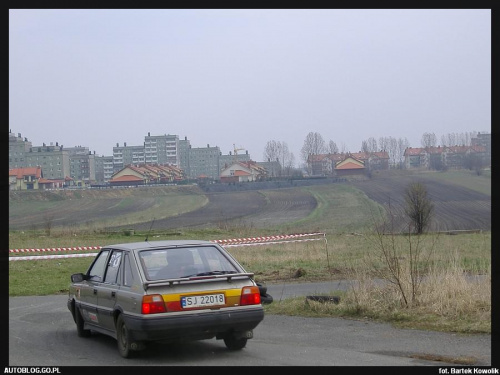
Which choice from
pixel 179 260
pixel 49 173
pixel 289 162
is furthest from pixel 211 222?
pixel 289 162

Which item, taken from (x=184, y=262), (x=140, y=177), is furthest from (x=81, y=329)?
(x=140, y=177)

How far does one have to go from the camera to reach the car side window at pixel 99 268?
1064 centimetres

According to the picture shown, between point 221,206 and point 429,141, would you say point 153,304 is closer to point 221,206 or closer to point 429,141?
point 221,206

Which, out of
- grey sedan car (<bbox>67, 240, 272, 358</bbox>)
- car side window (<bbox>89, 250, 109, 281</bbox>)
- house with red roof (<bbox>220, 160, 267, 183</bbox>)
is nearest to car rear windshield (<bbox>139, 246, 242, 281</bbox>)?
→ grey sedan car (<bbox>67, 240, 272, 358</bbox>)

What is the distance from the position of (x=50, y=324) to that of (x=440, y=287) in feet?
23.1

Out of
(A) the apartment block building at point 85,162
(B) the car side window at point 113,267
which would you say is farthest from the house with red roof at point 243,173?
(B) the car side window at point 113,267

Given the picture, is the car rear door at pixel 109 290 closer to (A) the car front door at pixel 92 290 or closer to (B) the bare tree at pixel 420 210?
(A) the car front door at pixel 92 290

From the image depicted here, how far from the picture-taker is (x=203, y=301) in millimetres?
8891

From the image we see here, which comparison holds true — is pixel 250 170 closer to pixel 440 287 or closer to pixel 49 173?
pixel 49 173

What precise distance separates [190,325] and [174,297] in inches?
15.8

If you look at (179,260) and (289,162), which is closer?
(179,260)

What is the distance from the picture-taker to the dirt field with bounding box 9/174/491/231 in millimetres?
62094

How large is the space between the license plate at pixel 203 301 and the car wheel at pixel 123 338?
0.86 m

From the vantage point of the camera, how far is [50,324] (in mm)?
Answer: 13102
